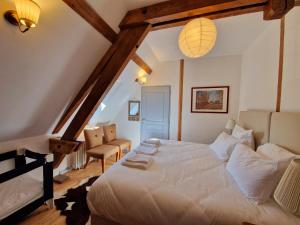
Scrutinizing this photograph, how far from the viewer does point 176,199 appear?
1.19 m

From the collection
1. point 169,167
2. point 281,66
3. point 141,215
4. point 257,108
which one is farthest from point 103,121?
point 281,66

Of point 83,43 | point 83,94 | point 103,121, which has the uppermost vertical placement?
point 83,43

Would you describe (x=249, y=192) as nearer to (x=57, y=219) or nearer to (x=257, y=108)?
(x=257, y=108)

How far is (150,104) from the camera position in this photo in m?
3.93

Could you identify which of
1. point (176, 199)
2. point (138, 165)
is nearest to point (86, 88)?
point (138, 165)

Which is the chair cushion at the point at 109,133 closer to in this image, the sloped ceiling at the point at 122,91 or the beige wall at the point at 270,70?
the sloped ceiling at the point at 122,91

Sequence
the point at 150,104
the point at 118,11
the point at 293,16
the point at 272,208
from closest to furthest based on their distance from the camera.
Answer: the point at 272,208 → the point at 293,16 → the point at 118,11 → the point at 150,104

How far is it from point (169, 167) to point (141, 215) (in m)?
0.61

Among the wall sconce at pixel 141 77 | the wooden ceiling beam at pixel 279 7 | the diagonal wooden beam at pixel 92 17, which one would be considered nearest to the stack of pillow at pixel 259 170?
the wooden ceiling beam at pixel 279 7

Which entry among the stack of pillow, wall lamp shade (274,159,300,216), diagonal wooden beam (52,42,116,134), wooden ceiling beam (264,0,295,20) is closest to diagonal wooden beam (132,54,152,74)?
diagonal wooden beam (52,42,116,134)

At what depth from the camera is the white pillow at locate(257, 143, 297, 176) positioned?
1174 mm

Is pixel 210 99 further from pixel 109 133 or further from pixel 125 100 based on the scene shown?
pixel 109 133

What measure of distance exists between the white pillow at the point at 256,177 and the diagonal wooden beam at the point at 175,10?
157cm

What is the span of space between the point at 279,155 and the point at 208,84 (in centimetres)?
232
